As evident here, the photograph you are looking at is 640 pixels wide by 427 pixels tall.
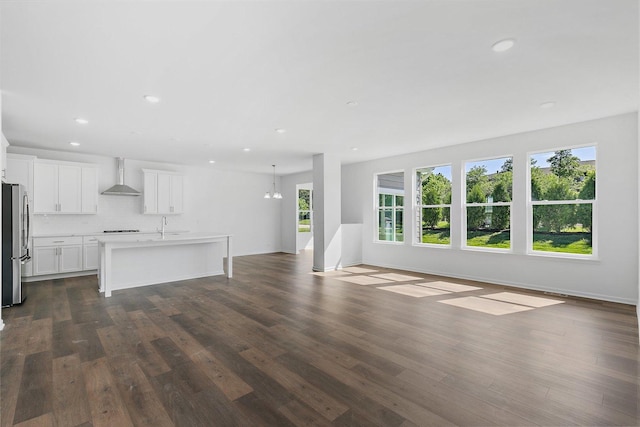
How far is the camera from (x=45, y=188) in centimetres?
612

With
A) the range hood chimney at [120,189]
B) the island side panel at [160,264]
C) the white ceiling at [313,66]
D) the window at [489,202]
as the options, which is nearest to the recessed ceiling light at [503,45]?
the white ceiling at [313,66]

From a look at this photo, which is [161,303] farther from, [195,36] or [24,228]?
[195,36]

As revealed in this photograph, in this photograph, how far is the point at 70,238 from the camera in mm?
6191

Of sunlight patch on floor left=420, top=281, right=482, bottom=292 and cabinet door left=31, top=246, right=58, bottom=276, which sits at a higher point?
cabinet door left=31, top=246, right=58, bottom=276

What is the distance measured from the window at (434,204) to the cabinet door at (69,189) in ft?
24.2

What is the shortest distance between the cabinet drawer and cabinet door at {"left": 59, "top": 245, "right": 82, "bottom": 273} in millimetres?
82

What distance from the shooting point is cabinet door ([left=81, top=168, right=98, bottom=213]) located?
6617 millimetres

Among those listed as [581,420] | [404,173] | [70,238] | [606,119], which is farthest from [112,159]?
[606,119]

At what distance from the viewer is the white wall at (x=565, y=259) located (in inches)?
Result: 170

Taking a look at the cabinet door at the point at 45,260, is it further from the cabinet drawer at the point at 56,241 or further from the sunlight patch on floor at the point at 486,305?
the sunlight patch on floor at the point at 486,305

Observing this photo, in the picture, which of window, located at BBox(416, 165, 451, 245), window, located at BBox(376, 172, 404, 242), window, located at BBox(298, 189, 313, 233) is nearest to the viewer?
window, located at BBox(416, 165, 451, 245)

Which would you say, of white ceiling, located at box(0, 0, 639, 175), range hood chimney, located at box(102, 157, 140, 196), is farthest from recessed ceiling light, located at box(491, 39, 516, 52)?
range hood chimney, located at box(102, 157, 140, 196)

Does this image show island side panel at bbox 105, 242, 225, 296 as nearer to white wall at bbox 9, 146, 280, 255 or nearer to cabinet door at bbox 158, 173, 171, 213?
cabinet door at bbox 158, 173, 171, 213

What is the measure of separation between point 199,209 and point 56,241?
11.1 feet
